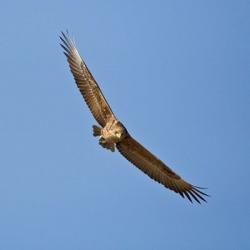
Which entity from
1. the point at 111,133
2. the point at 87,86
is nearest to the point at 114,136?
the point at 111,133

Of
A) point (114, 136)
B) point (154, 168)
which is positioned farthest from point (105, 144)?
point (154, 168)

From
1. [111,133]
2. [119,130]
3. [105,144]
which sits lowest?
[105,144]

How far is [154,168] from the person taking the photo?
14.5 m

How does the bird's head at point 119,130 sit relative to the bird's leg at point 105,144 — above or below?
above

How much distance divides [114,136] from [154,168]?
1.86m

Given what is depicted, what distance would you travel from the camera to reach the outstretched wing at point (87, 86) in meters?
13.7

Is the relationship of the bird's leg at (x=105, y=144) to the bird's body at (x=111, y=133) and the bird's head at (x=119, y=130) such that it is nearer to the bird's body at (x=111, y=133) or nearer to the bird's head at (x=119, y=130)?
the bird's body at (x=111, y=133)

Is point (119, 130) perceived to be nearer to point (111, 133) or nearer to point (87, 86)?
point (111, 133)

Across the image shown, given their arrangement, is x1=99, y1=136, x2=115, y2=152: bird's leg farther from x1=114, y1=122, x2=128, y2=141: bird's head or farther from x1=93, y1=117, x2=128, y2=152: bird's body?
x1=114, y1=122, x2=128, y2=141: bird's head

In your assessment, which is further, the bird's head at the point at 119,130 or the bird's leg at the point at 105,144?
the bird's head at the point at 119,130

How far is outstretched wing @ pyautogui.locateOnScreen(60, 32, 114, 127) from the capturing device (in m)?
13.7

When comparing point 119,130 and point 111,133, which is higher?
point 119,130

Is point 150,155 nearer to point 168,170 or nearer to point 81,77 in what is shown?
point 168,170

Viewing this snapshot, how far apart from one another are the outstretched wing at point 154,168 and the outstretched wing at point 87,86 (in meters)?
0.81
